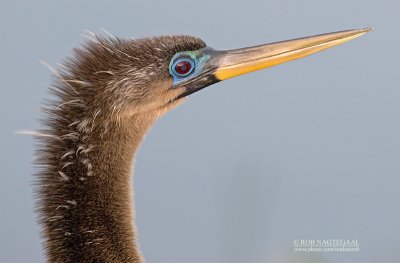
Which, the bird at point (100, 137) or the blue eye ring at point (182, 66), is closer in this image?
the bird at point (100, 137)

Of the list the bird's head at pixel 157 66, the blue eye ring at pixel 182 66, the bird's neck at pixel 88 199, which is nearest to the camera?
the bird's neck at pixel 88 199

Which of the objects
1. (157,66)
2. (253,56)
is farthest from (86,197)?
(253,56)

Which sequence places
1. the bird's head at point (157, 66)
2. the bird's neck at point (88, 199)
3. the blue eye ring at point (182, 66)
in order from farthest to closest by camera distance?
the blue eye ring at point (182, 66), the bird's head at point (157, 66), the bird's neck at point (88, 199)

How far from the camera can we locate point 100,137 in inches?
140

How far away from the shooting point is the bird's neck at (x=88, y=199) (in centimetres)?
345

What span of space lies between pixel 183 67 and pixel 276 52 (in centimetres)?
42

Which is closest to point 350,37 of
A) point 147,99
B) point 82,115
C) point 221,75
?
point 221,75

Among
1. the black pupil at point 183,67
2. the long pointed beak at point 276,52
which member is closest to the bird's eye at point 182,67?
the black pupil at point 183,67

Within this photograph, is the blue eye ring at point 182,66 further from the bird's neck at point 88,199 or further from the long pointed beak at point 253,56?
the bird's neck at point 88,199

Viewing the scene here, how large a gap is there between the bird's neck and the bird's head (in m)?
0.14

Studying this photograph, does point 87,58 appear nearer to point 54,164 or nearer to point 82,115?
point 82,115

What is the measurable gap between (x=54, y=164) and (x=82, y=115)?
0.23 m

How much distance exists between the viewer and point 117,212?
11.8ft

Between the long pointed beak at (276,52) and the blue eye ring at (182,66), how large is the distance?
0.15 metres
